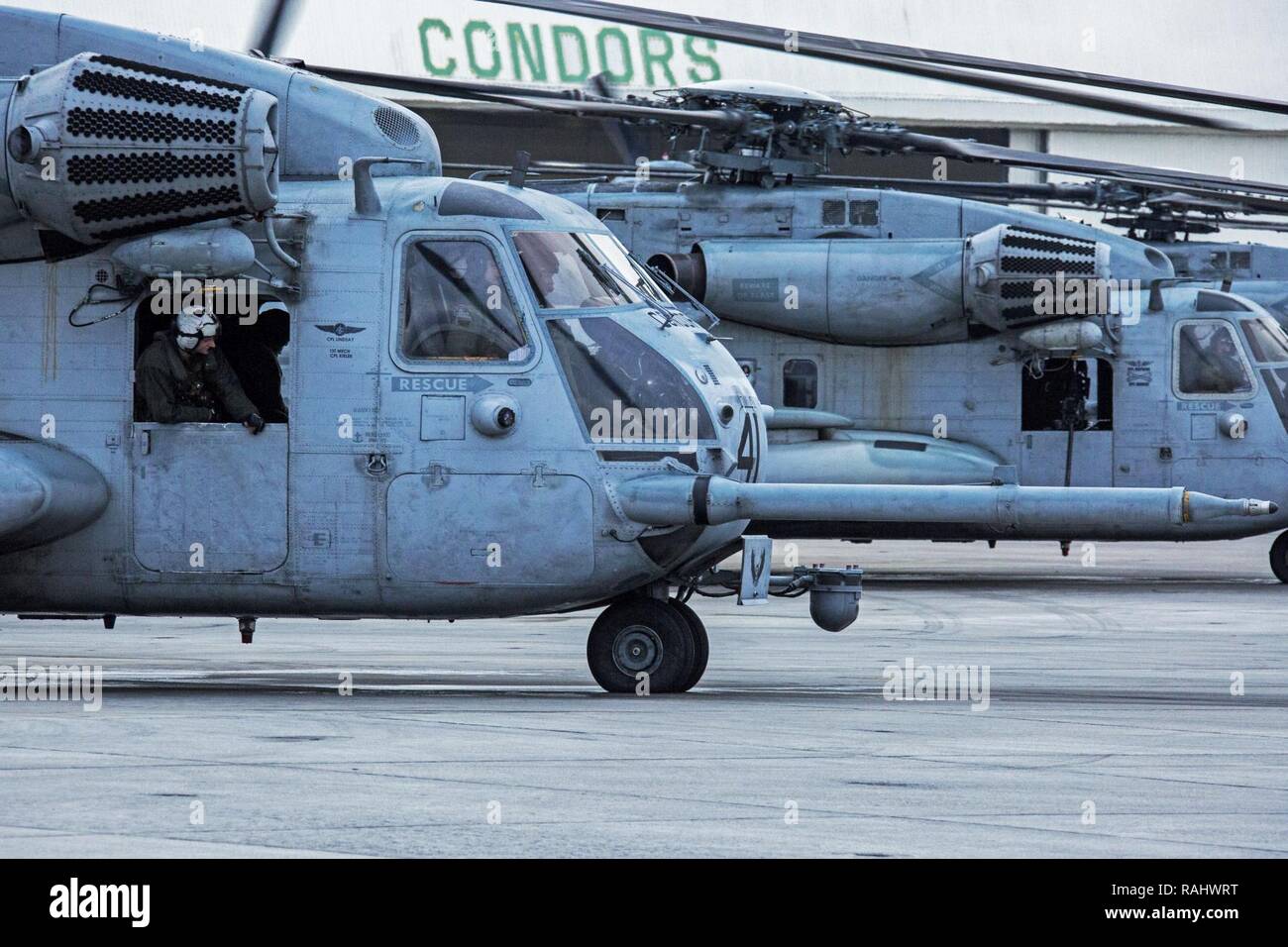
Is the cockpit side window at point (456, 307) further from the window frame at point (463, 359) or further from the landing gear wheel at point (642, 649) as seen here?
the landing gear wheel at point (642, 649)

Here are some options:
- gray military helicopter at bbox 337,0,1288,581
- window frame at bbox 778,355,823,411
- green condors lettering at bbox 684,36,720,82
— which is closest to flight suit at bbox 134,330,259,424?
gray military helicopter at bbox 337,0,1288,581

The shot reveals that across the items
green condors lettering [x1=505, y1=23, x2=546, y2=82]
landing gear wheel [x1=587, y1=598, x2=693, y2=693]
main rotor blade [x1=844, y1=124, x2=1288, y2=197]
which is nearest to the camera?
landing gear wheel [x1=587, y1=598, x2=693, y2=693]

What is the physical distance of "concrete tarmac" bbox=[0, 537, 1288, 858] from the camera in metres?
6.11

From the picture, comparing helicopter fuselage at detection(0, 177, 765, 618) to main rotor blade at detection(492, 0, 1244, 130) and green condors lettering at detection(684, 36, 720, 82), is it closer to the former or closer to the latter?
main rotor blade at detection(492, 0, 1244, 130)

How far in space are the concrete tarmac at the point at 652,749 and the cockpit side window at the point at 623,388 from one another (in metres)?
1.35

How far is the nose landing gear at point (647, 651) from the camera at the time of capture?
10.9 metres

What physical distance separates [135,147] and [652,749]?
422 centimetres

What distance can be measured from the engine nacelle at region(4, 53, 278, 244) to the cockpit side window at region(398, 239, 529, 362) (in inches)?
34.0

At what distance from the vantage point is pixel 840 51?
9.13m

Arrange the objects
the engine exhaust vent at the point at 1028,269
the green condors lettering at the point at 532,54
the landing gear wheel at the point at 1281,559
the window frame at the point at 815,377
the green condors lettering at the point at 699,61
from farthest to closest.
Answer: the green condors lettering at the point at 699,61
the green condors lettering at the point at 532,54
the landing gear wheel at the point at 1281,559
the window frame at the point at 815,377
the engine exhaust vent at the point at 1028,269

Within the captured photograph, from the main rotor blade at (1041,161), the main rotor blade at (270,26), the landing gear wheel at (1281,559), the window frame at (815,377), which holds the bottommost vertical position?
the landing gear wheel at (1281,559)

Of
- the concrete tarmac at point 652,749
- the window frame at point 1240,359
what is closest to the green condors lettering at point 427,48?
the window frame at point 1240,359

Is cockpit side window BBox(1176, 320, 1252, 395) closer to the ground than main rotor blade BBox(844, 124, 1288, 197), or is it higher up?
closer to the ground
